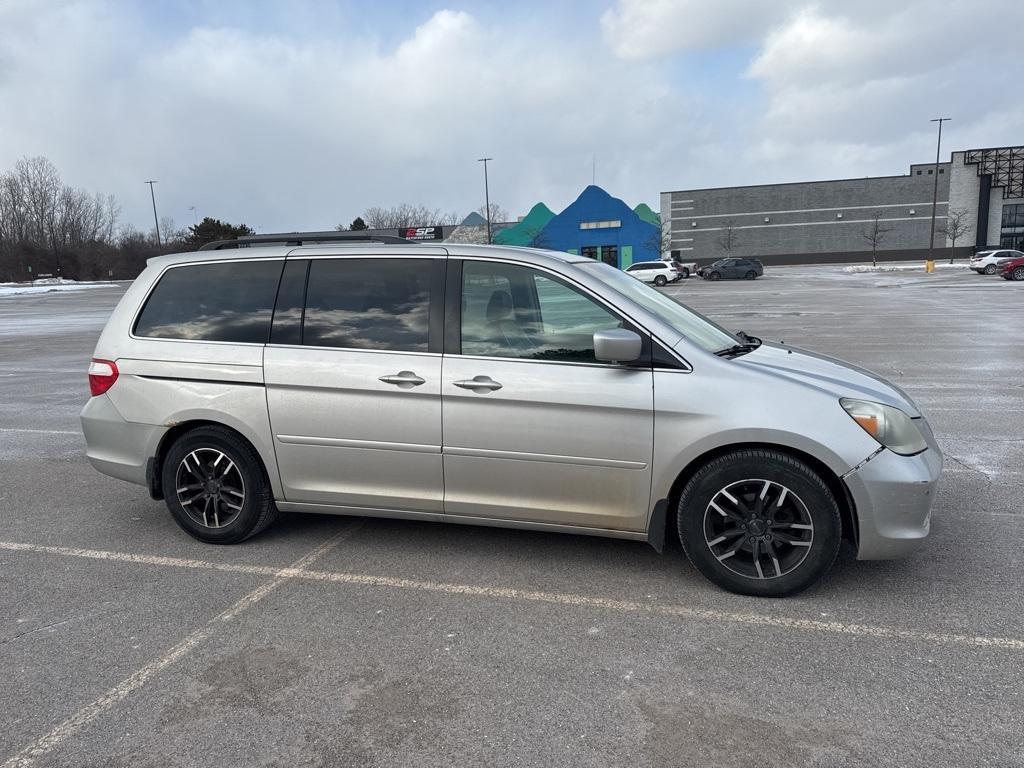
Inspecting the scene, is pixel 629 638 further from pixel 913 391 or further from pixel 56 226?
pixel 56 226

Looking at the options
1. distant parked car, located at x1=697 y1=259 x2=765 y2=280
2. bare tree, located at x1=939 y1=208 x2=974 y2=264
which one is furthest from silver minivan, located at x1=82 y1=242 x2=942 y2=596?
bare tree, located at x1=939 y1=208 x2=974 y2=264

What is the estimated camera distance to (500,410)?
385 centimetres

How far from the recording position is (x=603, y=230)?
60125 millimetres

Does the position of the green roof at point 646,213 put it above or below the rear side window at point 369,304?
above

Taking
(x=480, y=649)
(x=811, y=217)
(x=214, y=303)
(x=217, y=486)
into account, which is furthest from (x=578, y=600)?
(x=811, y=217)

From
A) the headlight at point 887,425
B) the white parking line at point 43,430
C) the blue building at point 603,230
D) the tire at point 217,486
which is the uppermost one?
the blue building at point 603,230

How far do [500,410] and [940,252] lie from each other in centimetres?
8760

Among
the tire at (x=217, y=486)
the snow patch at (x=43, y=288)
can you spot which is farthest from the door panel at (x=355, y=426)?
Result: the snow patch at (x=43, y=288)

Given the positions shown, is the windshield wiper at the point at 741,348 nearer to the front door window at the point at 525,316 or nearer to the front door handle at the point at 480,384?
the front door window at the point at 525,316

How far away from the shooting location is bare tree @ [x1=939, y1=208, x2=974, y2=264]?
74.3 metres

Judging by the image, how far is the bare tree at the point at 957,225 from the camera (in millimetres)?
74312

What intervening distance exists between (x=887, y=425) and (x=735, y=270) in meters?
51.7

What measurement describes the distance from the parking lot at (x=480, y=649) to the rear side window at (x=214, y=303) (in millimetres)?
1360

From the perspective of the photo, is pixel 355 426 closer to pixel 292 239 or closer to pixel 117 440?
pixel 292 239
